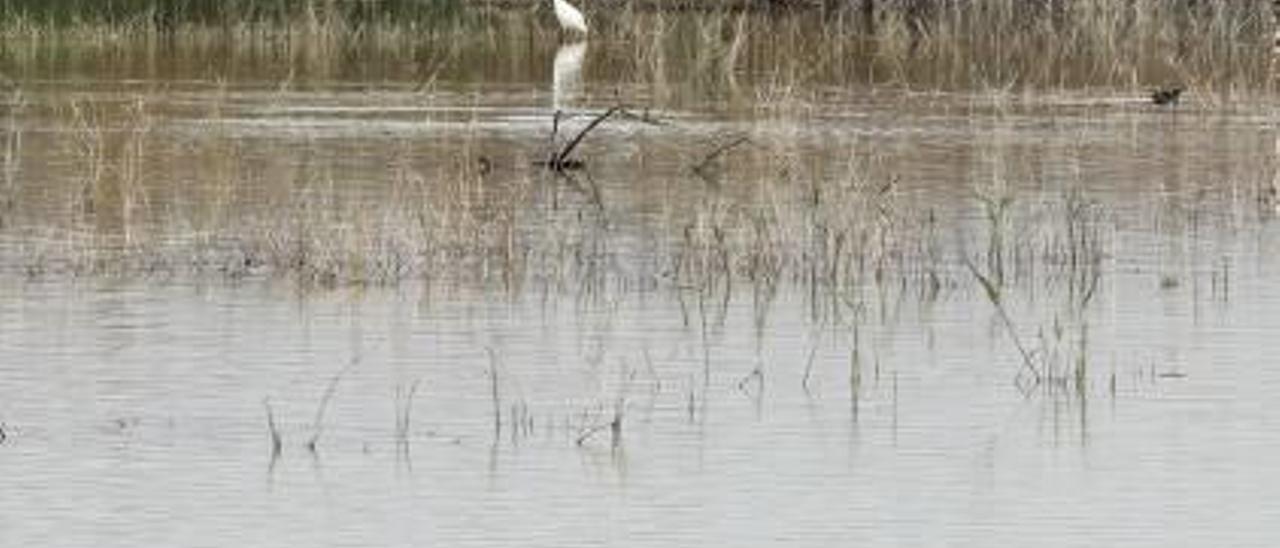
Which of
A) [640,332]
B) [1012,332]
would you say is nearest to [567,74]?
[640,332]

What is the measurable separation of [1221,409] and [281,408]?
317 cm

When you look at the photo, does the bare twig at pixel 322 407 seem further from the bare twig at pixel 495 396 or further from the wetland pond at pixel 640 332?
the bare twig at pixel 495 396

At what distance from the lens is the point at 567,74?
113 feet

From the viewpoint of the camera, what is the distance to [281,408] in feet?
45.4

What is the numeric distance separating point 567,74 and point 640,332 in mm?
18327

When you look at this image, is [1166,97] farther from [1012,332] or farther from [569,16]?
[1012,332]

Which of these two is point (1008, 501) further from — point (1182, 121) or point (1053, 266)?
point (1182, 121)

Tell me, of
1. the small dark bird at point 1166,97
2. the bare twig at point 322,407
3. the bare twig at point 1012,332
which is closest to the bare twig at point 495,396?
the bare twig at point 322,407

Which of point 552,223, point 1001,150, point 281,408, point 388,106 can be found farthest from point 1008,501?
point 388,106

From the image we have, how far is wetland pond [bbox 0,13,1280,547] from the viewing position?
12.0 m

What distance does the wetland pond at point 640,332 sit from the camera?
12.0 metres

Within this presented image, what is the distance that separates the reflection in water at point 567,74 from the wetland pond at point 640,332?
2.62 m

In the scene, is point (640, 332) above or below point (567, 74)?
below

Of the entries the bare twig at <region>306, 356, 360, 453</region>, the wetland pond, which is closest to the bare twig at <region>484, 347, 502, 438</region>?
the wetland pond
